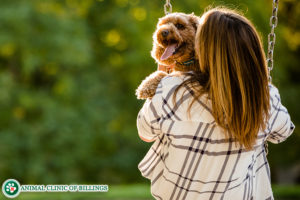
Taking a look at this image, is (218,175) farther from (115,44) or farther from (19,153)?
(115,44)

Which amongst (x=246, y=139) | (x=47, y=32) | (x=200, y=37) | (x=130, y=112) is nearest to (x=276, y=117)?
(x=246, y=139)

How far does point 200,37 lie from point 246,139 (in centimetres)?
43

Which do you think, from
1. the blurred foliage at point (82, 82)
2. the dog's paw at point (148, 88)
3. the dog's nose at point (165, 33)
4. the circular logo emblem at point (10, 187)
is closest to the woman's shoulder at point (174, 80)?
the dog's paw at point (148, 88)

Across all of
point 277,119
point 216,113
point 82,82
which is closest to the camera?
point 216,113

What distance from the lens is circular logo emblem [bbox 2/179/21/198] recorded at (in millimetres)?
3975

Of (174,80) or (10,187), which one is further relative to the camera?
(10,187)

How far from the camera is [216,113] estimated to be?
1597 millimetres

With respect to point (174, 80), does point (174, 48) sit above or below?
above

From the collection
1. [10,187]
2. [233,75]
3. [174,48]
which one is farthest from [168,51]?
[10,187]

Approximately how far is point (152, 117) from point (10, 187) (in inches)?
112

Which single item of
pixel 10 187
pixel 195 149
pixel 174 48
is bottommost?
pixel 10 187

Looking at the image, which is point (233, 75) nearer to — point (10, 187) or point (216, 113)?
point (216, 113)

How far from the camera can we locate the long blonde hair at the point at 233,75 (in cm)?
159

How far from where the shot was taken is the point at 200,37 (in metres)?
1.65
